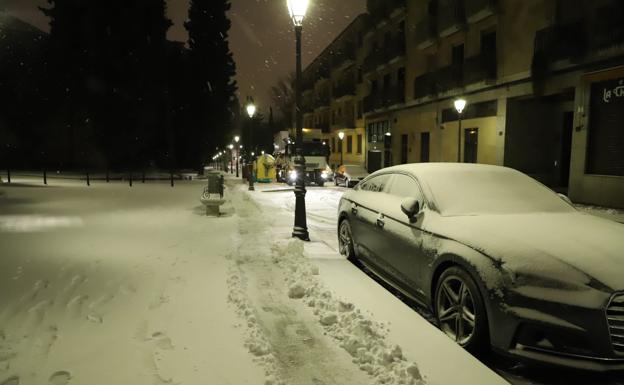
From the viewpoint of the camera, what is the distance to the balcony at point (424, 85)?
24547 millimetres

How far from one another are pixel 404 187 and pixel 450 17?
2048 centimetres

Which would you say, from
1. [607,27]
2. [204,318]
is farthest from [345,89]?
[204,318]

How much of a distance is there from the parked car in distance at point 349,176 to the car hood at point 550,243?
1817cm

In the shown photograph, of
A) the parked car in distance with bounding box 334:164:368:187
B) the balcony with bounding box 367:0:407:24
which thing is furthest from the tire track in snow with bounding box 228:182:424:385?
the balcony with bounding box 367:0:407:24

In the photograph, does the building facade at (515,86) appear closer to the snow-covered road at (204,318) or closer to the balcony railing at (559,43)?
the balcony railing at (559,43)

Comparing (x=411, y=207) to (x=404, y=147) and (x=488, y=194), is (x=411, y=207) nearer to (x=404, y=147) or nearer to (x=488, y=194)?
(x=488, y=194)

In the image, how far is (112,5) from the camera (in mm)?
30000

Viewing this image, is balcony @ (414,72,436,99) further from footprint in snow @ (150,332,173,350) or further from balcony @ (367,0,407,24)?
footprint in snow @ (150,332,173,350)

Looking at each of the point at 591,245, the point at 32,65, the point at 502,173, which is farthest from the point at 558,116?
the point at 32,65

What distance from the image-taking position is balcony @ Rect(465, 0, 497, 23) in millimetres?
18984

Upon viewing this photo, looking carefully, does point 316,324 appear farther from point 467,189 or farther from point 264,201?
point 264,201

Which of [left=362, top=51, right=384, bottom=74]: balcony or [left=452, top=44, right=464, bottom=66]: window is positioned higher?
[left=362, top=51, right=384, bottom=74]: balcony

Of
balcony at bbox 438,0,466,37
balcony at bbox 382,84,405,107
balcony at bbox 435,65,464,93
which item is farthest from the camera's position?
balcony at bbox 382,84,405,107

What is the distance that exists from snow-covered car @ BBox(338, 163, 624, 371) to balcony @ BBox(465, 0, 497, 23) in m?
17.1
